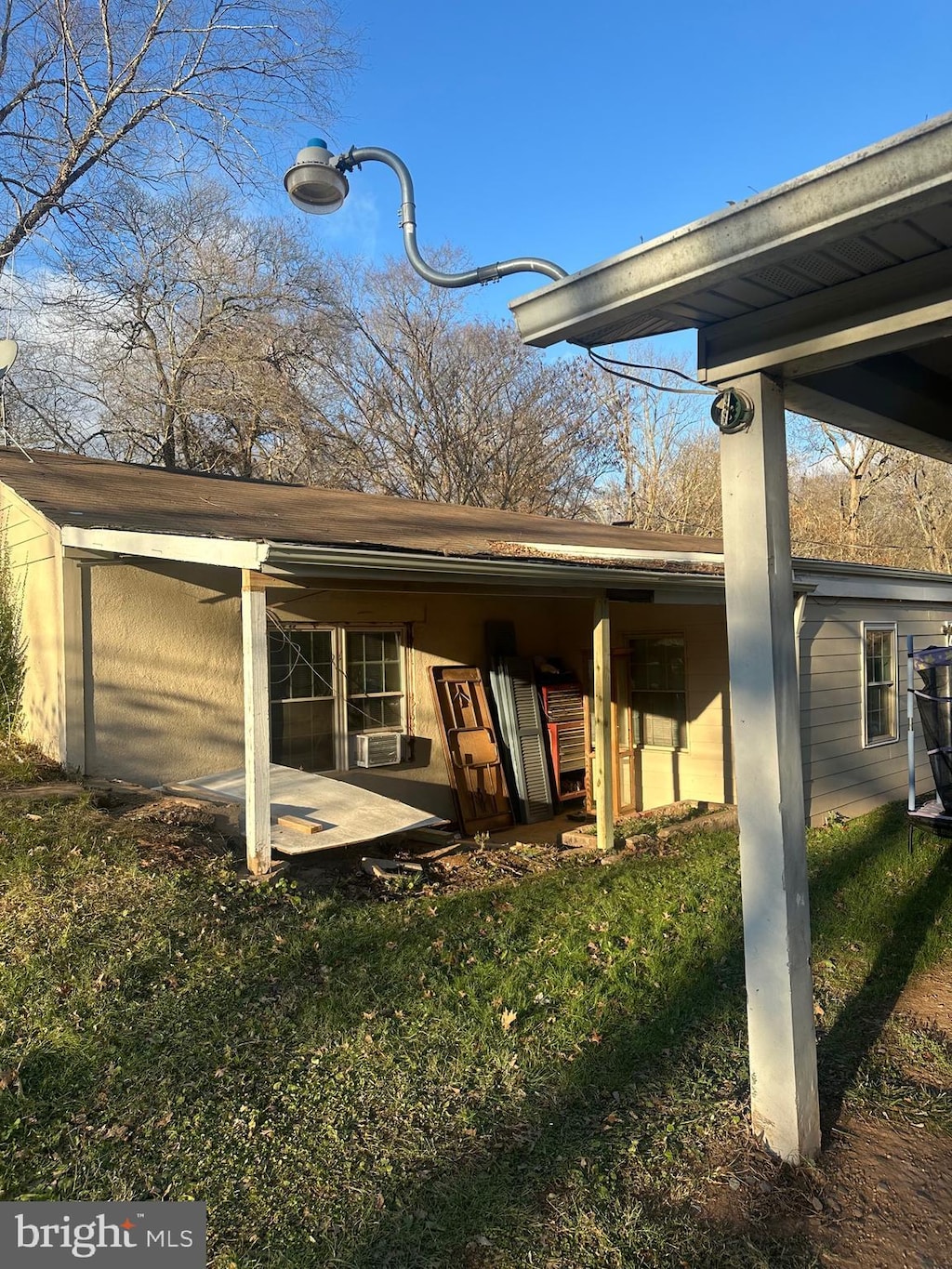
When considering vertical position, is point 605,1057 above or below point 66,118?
below

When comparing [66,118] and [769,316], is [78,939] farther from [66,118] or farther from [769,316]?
[66,118]

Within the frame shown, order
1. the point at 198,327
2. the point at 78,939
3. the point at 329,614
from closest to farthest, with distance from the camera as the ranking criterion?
1. the point at 78,939
2. the point at 329,614
3. the point at 198,327

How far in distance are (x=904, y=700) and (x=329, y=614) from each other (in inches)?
307

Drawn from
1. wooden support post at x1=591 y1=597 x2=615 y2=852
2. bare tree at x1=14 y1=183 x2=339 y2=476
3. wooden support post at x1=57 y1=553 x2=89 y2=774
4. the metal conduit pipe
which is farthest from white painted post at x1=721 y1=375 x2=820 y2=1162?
bare tree at x1=14 y1=183 x2=339 y2=476

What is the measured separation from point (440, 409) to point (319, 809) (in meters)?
17.9

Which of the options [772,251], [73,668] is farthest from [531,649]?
[772,251]

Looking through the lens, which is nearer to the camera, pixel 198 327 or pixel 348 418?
pixel 198 327

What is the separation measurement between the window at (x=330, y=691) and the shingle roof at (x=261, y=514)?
4.11 feet

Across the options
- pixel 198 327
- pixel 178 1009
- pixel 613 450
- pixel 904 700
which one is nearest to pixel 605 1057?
pixel 178 1009

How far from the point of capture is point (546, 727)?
10.6 meters

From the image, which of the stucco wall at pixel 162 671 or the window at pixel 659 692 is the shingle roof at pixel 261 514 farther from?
the window at pixel 659 692

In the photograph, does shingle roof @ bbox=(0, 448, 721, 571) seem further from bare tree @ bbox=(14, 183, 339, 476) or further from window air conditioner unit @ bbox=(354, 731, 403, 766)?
bare tree @ bbox=(14, 183, 339, 476)

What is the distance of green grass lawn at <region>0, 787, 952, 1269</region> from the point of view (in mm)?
2902

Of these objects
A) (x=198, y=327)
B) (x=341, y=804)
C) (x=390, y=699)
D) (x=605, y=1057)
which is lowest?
(x=605, y=1057)
